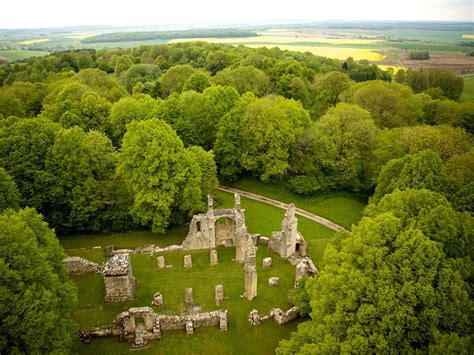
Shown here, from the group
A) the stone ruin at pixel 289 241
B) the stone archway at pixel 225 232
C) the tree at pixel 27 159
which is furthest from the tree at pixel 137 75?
the stone ruin at pixel 289 241

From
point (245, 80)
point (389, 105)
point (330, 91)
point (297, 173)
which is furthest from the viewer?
point (245, 80)

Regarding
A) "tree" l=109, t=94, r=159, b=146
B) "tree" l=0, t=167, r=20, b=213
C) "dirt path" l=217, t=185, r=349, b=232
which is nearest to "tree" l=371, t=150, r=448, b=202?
"dirt path" l=217, t=185, r=349, b=232

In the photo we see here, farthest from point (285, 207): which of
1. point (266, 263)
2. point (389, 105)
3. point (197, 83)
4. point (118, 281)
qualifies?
point (197, 83)

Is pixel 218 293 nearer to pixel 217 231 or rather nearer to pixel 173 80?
pixel 217 231

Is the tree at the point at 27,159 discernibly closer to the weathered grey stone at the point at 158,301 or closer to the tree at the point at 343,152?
the weathered grey stone at the point at 158,301

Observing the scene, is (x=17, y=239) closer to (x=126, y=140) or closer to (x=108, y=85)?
(x=126, y=140)

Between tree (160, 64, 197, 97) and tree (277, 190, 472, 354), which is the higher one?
tree (160, 64, 197, 97)

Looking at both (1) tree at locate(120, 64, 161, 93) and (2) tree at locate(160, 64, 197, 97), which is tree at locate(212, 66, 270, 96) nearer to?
(2) tree at locate(160, 64, 197, 97)
